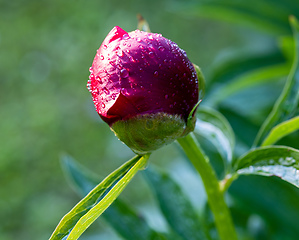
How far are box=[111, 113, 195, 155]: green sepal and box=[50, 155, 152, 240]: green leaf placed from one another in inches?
Result: 0.9

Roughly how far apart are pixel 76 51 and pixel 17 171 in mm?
1240

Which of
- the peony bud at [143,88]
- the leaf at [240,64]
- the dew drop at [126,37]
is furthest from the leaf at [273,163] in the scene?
the leaf at [240,64]

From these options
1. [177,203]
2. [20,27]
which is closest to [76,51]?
[20,27]

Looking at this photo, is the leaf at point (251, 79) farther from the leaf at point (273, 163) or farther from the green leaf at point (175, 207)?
the leaf at point (273, 163)

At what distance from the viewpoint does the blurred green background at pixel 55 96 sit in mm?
2811

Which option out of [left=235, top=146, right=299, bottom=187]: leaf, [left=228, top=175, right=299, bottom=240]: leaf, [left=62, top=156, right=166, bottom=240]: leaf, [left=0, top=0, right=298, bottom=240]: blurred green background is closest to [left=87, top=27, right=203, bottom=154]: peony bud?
[left=235, top=146, right=299, bottom=187]: leaf

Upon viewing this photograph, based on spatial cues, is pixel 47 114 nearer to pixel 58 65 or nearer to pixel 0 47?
pixel 58 65

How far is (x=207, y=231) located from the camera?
0.75m

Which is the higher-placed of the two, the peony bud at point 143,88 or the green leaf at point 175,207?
the peony bud at point 143,88

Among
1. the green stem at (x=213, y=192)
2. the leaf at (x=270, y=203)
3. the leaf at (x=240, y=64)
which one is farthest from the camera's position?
the leaf at (x=240, y=64)

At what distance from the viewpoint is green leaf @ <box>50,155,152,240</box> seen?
0.45m

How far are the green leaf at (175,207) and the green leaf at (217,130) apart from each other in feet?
0.45

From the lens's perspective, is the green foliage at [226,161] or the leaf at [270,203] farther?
the leaf at [270,203]

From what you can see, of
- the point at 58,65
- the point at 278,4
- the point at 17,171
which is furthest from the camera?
the point at 58,65
